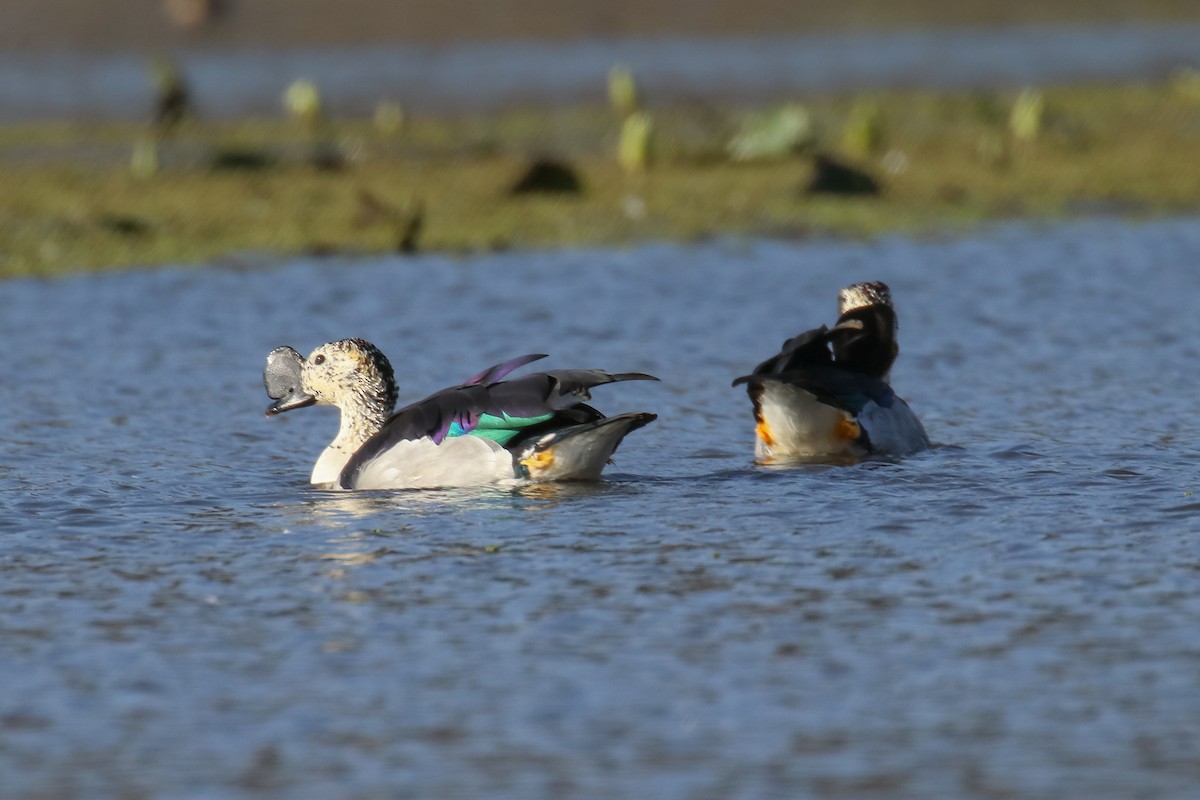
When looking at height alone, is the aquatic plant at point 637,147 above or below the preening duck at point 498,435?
above

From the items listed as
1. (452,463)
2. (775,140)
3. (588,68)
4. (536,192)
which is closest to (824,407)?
(452,463)

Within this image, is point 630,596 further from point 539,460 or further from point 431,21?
point 431,21

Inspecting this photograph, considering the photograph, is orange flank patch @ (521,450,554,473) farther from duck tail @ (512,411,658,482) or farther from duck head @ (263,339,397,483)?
duck head @ (263,339,397,483)

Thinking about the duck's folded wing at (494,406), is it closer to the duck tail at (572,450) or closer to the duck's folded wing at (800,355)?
the duck tail at (572,450)

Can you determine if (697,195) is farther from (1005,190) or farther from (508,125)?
(508,125)

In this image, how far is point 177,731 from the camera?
524 centimetres

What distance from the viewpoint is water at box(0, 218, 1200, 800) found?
16.3 feet

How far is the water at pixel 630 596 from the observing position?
16.3ft

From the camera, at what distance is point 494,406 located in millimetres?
8352

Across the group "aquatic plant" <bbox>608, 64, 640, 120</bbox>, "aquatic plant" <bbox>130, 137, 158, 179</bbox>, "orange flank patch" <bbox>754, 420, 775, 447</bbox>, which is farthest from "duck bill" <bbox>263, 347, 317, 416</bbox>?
"aquatic plant" <bbox>608, 64, 640, 120</bbox>

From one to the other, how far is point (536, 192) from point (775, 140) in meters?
3.36

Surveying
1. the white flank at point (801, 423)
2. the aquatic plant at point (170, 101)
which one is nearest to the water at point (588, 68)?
the aquatic plant at point (170, 101)

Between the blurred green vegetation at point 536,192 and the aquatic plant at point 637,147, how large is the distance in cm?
9

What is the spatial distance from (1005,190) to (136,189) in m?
8.44
